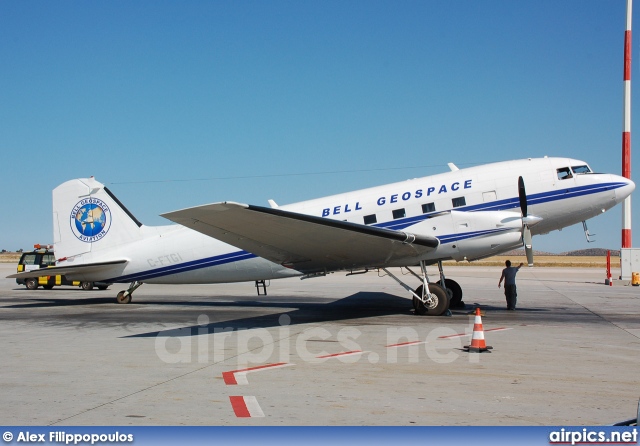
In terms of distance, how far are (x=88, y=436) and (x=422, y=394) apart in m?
4.48

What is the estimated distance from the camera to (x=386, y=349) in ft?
38.9

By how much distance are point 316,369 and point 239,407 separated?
2.62 metres

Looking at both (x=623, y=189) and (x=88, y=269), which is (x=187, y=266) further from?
(x=623, y=189)

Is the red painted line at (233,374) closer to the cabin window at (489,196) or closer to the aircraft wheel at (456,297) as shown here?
the cabin window at (489,196)

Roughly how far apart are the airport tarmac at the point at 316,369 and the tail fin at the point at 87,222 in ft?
12.2

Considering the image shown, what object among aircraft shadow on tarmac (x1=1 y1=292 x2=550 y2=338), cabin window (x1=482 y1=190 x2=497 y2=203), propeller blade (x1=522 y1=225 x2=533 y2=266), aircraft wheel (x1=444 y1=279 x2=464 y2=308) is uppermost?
cabin window (x1=482 y1=190 x2=497 y2=203)

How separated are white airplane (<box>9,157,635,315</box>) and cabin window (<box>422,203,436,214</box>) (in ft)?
0.11

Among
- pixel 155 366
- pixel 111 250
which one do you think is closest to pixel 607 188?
pixel 155 366

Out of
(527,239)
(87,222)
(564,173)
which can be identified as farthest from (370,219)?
(87,222)

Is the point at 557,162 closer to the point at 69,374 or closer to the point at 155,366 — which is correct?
the point at 155,366

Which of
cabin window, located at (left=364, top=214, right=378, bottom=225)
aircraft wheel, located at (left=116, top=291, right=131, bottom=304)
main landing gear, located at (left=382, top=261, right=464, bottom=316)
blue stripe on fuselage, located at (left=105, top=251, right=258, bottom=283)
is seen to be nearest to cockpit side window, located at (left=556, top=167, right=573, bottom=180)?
main landing gear, located at (left=382, top=261, right=464, bottom=316)

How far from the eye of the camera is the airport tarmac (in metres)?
7.18

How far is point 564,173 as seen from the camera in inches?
712

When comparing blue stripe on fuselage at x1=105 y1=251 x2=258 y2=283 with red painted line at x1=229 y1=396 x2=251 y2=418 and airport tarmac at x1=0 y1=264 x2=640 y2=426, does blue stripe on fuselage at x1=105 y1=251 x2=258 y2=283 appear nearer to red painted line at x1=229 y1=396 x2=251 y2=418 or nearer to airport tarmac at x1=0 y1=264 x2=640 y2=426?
airport tarmac at x1=0 y1=264 x2=640 y2=426
